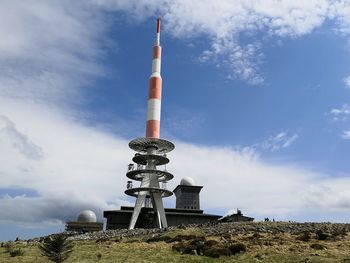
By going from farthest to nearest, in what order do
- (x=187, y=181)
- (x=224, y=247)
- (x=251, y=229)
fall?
(x=187, y=181) → (x=251, y=229) → (x=224, y=247)

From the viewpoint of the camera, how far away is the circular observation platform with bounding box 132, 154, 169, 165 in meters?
75.5

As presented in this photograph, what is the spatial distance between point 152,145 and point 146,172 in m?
5.07

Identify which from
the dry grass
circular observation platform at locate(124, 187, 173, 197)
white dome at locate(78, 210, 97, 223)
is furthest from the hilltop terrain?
white dome at locate(78, 210, 97, 223)

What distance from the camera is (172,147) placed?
77.2m

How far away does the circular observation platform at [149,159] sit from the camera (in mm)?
75500

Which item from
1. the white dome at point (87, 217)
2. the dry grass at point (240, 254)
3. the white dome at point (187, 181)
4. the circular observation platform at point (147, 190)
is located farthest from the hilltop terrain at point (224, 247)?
the white dome at point (187, 181)

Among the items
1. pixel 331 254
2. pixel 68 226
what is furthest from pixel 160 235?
pixel 68 226

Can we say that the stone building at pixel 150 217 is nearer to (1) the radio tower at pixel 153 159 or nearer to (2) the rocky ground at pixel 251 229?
(1) the radio tower at pixel 153 159

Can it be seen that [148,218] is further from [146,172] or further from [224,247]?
[224,247]

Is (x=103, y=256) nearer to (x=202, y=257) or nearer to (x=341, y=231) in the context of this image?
(x=202, y=257)

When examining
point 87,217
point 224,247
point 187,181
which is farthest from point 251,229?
point 187,181

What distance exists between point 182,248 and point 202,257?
12.7ft

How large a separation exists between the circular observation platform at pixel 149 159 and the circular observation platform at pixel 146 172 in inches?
99.4

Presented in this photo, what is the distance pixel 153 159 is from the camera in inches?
3014
